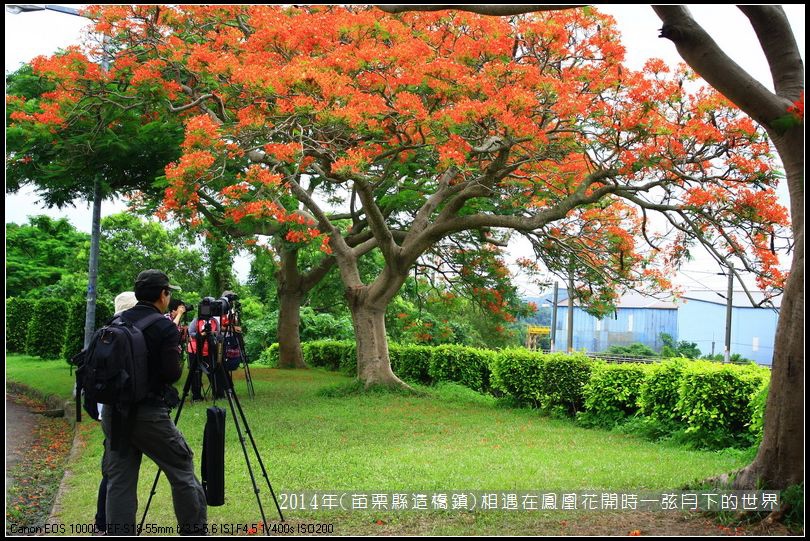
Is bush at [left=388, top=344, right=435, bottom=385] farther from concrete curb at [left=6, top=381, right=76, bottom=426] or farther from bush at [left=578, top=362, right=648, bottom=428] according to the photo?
concrete curb at [left=6, top=381, right=76, bottom=426]

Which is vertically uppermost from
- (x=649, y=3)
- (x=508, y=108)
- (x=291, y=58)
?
(x=291, y=58)

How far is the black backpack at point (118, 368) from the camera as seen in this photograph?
4535 millimetres

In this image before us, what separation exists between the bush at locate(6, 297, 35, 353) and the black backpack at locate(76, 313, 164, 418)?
85.3 feet

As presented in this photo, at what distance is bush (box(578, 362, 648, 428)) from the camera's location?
1045 centimetres

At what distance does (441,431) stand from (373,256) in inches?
566

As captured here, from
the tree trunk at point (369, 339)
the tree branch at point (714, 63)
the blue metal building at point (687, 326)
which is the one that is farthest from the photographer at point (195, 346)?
the blue metal building at point (687, 326)

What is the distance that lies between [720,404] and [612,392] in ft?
6.44

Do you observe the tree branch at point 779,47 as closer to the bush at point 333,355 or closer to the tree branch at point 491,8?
the tree branch at point 491,8

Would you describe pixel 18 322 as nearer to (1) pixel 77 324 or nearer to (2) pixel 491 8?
(1) pixel 77 324

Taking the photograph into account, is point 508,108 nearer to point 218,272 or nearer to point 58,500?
point 58,500

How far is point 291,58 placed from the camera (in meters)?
11.8

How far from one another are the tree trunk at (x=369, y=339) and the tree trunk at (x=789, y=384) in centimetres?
971

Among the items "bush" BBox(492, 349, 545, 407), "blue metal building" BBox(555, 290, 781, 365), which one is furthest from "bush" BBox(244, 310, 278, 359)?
"bush" BBox(492, 349, 545, 407)

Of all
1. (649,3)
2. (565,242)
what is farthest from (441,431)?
(649,3)
